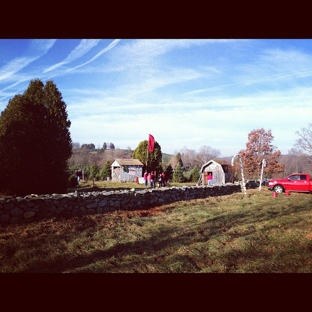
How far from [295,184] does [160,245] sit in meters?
10.2

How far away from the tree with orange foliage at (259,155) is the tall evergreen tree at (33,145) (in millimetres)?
13584

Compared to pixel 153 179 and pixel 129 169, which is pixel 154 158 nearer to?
pixel 153 179

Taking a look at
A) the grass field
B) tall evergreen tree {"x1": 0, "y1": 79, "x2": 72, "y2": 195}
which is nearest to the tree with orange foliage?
the grass field

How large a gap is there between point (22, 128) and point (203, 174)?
1316 centimetres

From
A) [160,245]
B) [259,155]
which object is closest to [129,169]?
[259,155]

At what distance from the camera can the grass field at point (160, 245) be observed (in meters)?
3.42

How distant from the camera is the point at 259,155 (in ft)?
59.7

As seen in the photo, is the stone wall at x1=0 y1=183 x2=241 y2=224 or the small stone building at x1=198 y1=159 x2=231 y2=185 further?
the small stone building at x1=198 y1=159 x2=231 y2=185

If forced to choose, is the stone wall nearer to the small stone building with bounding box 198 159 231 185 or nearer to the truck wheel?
the truck wheel

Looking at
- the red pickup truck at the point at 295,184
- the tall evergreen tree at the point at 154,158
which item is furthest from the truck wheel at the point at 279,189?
the tall evergreen tree at the point at 154,158

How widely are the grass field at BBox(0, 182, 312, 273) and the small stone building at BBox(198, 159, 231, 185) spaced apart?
1105 centimetres

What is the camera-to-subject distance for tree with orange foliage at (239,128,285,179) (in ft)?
54.6
